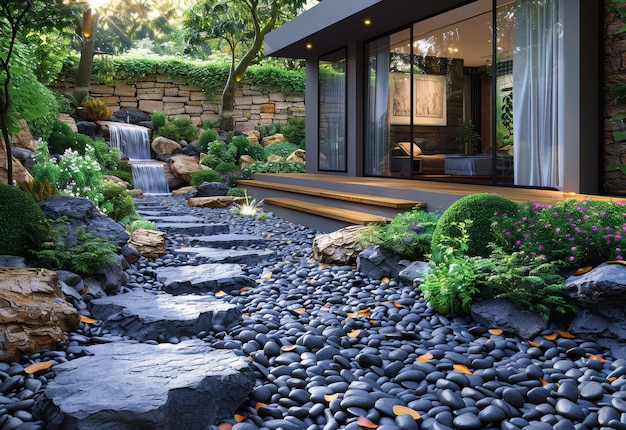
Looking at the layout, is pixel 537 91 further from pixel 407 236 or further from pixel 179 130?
pixel 179 130

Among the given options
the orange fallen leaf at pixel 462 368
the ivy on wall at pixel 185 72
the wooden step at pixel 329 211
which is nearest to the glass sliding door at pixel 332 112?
the wooden step at pixel 329 211

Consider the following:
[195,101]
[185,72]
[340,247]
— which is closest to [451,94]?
[195,101]

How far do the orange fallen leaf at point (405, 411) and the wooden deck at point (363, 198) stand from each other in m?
3.08

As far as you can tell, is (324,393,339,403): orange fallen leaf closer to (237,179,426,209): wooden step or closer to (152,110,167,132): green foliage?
(237,179,426,209): wooden step

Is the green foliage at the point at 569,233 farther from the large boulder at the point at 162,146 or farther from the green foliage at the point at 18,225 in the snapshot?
the large boulder at the point at 162,146

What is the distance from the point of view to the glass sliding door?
1064 centimetres

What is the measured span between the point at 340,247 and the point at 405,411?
9.26 ft

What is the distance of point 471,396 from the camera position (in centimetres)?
256

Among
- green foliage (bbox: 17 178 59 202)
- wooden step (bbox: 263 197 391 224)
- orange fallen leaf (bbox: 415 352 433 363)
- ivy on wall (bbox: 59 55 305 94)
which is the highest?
ivy on wall (bbox: 59 55 305 94)

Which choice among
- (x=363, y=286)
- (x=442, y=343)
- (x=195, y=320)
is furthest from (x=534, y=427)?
(x=363, y=286)

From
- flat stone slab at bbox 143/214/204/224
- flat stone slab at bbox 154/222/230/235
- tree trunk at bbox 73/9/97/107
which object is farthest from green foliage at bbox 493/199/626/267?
tree trunk at bbox 73/9/97/107

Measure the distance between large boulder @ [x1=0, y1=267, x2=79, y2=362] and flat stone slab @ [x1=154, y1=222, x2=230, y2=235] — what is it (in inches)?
132

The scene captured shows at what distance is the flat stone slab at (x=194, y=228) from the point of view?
6.99m

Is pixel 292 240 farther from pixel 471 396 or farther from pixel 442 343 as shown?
pixel 471 396
